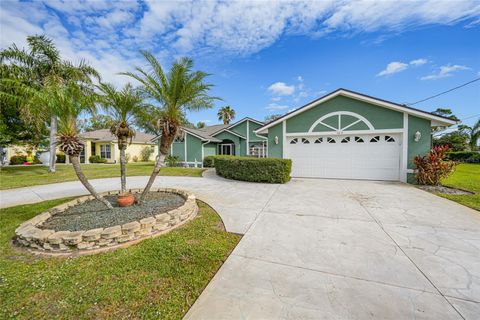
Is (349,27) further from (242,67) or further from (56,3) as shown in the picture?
(56,3)

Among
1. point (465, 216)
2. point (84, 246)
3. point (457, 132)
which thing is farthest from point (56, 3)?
point (457, 132)

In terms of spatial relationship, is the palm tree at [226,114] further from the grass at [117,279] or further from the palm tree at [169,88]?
the grass at [117,279]

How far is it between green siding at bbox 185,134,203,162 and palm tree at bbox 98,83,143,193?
1344cm

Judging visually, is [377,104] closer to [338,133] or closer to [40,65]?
[338,133]

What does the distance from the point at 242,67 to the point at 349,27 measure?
7.46 m

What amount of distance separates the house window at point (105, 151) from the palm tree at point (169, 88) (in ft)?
80.0

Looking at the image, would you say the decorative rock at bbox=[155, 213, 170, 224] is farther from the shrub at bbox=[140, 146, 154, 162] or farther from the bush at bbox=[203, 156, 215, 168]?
the shrub at bbox=[140, 146, 154, 162]

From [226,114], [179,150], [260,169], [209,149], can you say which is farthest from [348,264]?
[226,114]

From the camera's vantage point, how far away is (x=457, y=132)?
33031mm

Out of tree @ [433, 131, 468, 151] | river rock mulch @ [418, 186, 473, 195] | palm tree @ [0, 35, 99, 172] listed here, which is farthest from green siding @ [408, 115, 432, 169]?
tree @ [433, 131, 468, 151]

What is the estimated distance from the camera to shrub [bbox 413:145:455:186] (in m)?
8.19

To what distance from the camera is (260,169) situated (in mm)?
9586

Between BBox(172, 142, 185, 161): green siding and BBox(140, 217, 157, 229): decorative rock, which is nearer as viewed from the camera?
BBox(140, 217, 157, 229): decorative rock

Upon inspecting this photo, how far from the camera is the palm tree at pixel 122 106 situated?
17.4ft
